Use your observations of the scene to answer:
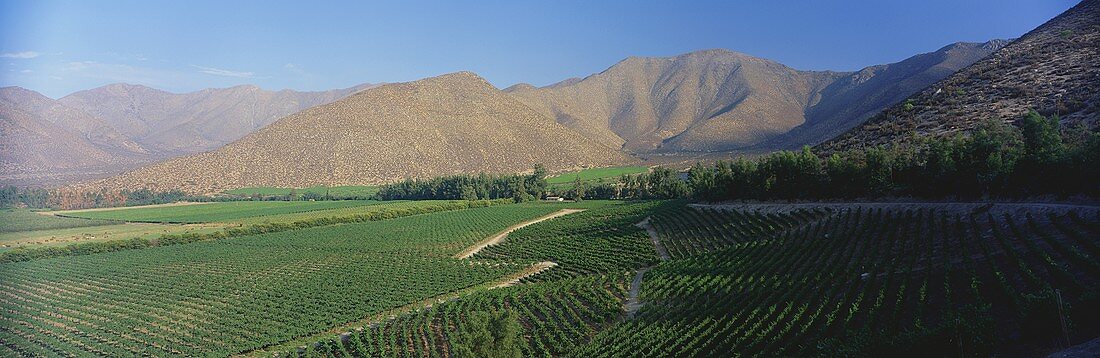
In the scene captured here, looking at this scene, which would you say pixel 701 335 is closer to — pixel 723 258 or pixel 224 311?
pixel 723 258

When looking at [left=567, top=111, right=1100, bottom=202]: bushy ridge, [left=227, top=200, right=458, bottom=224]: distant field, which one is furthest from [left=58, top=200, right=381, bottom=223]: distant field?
[left=567, top=111, right=1100, bottom=202]: bushy ridge

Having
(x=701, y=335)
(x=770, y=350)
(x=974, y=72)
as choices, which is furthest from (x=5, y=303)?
(x=974, y=72)

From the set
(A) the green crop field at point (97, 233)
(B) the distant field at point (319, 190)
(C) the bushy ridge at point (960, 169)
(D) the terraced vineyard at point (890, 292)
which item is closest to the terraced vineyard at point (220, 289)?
(A) the green crop field at point (97, 233)

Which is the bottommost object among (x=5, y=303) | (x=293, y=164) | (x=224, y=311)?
(x=224, y=311)

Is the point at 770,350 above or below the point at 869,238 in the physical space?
below

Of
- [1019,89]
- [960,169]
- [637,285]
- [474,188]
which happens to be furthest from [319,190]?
[1019,89]

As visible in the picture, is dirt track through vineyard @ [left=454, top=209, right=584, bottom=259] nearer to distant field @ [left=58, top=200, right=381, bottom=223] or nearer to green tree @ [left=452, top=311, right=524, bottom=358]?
green tree @ [left=452, top=311, right=524, bottom=358]

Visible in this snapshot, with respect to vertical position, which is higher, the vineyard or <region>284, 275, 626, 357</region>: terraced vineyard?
the vineyard
